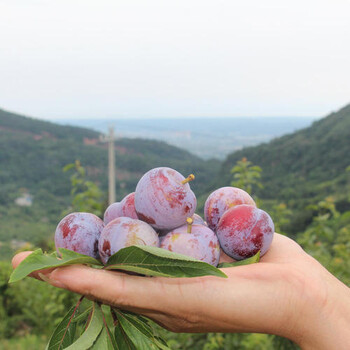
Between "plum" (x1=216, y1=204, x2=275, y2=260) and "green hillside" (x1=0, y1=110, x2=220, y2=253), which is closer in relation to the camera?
"plum" (x1=216, y1=204, x2=275, y2=260)

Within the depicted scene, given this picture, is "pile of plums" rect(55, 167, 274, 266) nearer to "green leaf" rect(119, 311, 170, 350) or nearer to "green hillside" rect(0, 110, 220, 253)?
"green leaf" rect(119, 311, 170, 350)

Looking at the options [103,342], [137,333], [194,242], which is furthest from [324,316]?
[103,342]

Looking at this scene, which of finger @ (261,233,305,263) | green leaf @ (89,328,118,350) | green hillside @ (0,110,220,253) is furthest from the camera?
green hillside @ (0,110,220,253)

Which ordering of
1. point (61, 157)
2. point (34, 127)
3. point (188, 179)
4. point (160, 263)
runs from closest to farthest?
1. point (160, 263)
2. point (188, 179)
3. point (61, 157)
4. point (34, 127)

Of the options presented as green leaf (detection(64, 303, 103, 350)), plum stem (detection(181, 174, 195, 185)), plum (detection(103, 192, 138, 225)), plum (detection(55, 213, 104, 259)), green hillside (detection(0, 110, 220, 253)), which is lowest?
green hillside (detection(0, 110, 220, 253))

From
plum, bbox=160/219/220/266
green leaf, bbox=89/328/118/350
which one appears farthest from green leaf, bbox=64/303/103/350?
plum, bbox=160/219/220/266

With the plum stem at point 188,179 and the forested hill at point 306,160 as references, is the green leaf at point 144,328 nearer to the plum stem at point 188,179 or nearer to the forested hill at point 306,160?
the plum stem at point 188,179

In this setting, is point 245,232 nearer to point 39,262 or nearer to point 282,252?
point 282,252
